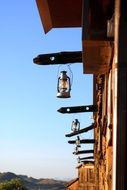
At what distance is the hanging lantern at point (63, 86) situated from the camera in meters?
8.04

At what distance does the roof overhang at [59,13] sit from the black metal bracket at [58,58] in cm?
74

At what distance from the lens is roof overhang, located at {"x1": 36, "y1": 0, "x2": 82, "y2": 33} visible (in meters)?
5.83

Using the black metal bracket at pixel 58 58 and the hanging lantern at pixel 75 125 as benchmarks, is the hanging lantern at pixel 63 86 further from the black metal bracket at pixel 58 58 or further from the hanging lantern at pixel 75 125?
the hanging lantern at pixel 75 125

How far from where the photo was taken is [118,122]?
4.16 meters

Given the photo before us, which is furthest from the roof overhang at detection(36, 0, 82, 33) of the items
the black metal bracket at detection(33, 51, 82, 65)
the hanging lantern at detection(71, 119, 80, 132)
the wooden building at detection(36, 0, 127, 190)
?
the hanging lantern at detection(71, 119, 80, 132)

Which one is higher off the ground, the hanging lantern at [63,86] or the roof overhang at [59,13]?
the roof overhang at [59,13]

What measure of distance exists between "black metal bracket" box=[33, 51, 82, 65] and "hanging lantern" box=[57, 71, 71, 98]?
20.2 inches

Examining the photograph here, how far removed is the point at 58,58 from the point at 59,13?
1.44m

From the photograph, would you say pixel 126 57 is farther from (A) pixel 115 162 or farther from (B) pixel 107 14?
(B) pixel 107 14

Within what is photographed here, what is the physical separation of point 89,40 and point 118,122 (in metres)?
0.99

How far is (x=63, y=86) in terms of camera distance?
8281 millimetres

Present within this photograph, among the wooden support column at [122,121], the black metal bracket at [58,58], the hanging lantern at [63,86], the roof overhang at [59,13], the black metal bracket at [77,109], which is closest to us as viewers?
the wooden support column at [122,121]

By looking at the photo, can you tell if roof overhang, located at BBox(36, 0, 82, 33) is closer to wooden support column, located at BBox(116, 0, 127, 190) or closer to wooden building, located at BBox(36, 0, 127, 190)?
wooden building, located at BBox(36, 0, 127, 190)

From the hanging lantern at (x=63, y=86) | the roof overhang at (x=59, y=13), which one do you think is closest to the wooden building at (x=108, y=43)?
the roof overhang at (x=59, y=13)
